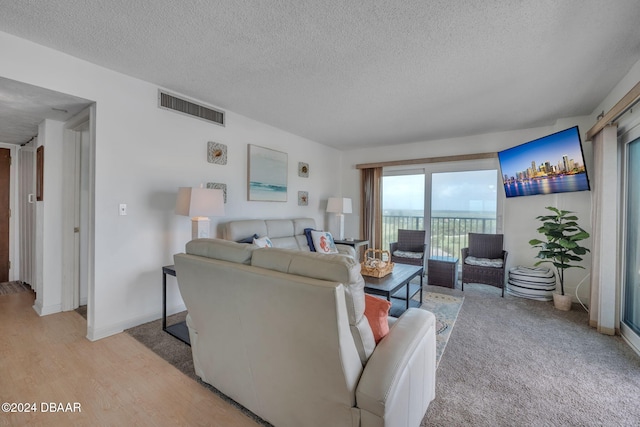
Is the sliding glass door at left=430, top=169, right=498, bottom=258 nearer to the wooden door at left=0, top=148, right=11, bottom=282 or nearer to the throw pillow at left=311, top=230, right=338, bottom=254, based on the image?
the throw pillow at left=311, top=230, right=338, bottom=254

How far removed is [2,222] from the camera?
4.02 meters

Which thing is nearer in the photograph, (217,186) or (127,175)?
(127,175)

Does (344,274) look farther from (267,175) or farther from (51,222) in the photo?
(51,222)

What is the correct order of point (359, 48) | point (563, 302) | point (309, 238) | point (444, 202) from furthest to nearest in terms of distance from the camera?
1. point (444, 202)
2. point (309, 238)
3. point (563, 302)
4. point (359, 48)

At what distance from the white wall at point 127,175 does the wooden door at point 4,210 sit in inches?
77.7

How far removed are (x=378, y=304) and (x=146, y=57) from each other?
260 centimetres

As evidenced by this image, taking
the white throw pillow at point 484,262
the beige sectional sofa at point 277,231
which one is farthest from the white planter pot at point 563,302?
the beige sectional sofa at point 277,231

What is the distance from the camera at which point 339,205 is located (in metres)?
5.04

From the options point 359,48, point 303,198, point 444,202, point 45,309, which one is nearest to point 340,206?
point 303,198

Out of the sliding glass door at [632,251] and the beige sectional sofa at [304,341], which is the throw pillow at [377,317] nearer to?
the beige sectional sofa at [304,341]

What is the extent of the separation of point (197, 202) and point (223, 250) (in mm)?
1280

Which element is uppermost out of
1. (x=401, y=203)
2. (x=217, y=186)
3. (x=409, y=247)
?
(x=217, y=186)

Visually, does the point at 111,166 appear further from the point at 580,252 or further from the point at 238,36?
the point at 580,252

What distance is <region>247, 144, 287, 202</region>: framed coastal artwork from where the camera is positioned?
389 centimetres
